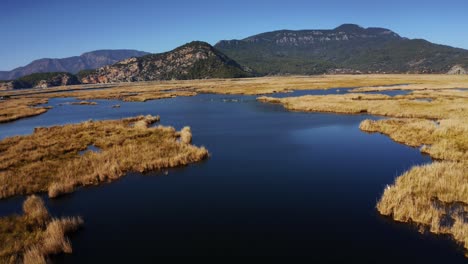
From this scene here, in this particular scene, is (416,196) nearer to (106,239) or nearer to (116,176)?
(106,239)

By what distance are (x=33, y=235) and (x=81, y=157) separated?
15581mm

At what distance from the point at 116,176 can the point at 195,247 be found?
13.4 m

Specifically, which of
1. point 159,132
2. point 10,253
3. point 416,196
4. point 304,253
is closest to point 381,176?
point 416,196

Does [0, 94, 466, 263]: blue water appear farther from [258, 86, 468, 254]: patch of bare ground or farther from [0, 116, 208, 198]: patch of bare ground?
[0, 116, 208, 198]: patch of bare ground

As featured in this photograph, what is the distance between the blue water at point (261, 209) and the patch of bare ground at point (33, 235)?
2.19ft

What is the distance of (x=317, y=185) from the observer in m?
24.1

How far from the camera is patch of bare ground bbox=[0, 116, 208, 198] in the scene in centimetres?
2527

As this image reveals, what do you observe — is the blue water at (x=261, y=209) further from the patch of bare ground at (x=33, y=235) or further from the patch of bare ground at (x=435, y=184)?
the patch of bare ground at (x=435, y=184)

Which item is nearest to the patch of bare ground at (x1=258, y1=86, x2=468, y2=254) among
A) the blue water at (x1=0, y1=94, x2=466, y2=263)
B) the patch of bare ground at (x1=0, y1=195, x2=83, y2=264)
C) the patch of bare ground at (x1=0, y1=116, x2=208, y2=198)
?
the blue water at (x1=0, y1=94, x2=466, y2=263)

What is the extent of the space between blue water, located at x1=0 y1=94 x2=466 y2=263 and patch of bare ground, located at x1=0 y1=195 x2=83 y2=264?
67cm

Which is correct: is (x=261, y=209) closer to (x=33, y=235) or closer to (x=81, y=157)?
(x=33, y=235)

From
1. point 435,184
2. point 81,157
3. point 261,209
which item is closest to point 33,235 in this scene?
point 261,209

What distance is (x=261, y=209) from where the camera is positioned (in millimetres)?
20297

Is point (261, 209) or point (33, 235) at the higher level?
point (33, 235)
